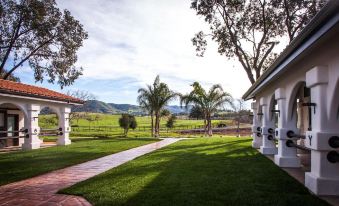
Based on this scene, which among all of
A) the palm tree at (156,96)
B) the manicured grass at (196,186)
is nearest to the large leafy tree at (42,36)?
the palm tree at (156,96)

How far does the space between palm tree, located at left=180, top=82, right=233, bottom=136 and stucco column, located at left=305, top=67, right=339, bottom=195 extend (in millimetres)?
21891

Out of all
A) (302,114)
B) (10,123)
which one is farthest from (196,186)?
(10,123)

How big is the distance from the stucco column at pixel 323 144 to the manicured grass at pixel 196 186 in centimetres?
36

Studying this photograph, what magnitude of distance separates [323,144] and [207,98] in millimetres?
22550

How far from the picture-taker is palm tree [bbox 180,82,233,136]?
28688 mm

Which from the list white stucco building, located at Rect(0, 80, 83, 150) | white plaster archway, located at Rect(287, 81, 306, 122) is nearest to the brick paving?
white plaster archway, located at Rect(287, 81, 306, 122)

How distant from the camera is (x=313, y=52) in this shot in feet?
22.6

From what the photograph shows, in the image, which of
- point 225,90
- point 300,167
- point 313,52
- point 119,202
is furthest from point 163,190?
point 225,90

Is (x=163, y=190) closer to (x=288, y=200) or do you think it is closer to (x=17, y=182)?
(x=288, y=200)

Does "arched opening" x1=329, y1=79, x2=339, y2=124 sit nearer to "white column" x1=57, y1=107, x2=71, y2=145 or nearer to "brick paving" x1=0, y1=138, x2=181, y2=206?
"brick paving" x1=0, y1=138, x2=181, y2=206

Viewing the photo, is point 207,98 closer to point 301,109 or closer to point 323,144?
point 301,109

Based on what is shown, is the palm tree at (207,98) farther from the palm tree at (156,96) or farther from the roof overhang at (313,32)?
the roof overhang at (313,32)

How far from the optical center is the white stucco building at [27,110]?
1590 centimetres

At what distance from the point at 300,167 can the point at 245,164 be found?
1604 millimetres
